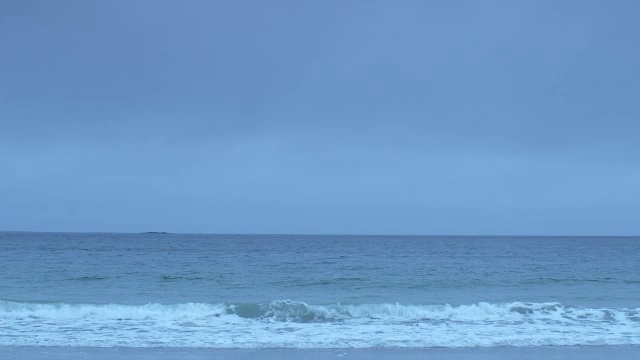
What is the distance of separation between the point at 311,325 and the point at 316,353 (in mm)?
4407

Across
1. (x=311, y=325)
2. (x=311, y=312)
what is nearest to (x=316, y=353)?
(x=311, y=325)

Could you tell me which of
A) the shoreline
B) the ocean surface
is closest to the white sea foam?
the ocean surface

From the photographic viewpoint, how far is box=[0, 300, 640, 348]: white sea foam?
13930mm

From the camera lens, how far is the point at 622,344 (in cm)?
1385

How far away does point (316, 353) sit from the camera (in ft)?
41.0

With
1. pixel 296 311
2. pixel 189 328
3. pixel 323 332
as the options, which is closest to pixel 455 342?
pixel 323 332

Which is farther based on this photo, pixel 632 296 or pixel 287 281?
pixel 287 281

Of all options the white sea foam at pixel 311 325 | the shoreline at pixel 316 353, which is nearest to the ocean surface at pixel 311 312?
the white sea foam at pixel 311 325

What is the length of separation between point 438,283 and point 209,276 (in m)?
13.1

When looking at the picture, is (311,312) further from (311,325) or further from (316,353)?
(316,353)

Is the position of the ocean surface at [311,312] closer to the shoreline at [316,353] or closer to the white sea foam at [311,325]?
the white sea foam at [311,325]

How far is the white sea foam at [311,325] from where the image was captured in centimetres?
1393

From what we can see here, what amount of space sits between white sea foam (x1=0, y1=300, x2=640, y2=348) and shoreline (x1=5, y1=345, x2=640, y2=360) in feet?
1.87

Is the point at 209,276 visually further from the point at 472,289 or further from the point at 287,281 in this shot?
the point at 472,289
